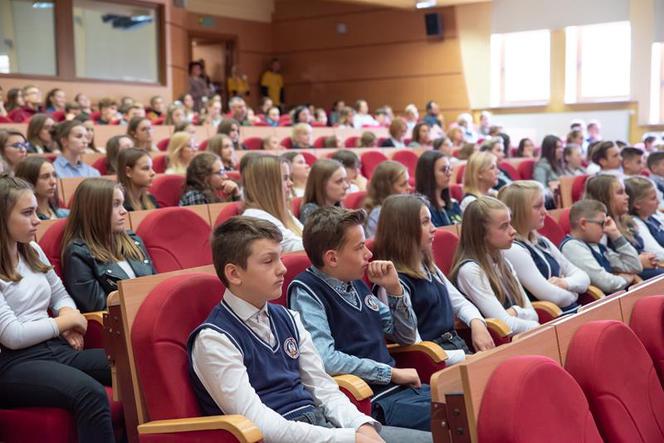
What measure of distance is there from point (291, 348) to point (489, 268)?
2.92 feet

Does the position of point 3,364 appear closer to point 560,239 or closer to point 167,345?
point 167,345

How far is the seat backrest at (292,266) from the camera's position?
1.77 m

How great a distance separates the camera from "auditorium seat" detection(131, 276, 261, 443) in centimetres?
138

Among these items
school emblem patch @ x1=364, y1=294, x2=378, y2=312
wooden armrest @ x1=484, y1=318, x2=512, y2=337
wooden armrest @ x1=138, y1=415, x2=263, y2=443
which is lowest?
wooden armrest @ x1=484, y1=318, x2=512, y2=337

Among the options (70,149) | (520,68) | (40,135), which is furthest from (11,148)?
(520,68)

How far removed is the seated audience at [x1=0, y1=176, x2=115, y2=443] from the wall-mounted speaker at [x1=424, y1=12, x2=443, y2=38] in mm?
8245

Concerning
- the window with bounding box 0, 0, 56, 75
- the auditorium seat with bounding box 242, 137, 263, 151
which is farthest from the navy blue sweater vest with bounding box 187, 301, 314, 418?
the window with bounding box 0, 0, 56, 75

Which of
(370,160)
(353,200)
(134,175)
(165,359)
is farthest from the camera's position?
(370,160)

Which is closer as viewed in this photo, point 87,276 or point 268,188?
point 87,276

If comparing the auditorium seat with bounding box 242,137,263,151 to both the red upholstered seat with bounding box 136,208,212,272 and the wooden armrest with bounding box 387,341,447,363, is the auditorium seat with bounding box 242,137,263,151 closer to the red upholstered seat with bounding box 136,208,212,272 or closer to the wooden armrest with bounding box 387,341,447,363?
the red upholstered seat with bounding box 136,208,212,272

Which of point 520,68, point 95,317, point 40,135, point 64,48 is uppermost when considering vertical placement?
point 64,48

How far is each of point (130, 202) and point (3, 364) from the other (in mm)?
1204

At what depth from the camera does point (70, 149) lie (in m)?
3.53

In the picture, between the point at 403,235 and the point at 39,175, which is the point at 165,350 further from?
the point at 39,175
